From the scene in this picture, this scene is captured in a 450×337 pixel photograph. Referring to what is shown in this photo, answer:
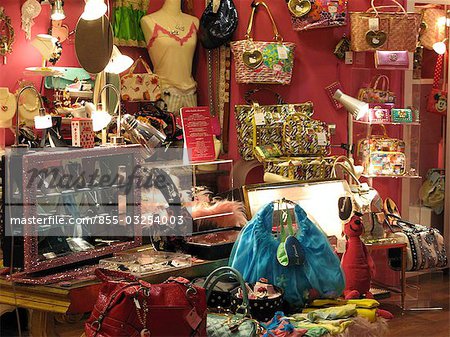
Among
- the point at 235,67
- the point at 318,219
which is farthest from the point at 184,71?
the point at 318,219

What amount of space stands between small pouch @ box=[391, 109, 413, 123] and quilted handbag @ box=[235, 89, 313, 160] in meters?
0.70

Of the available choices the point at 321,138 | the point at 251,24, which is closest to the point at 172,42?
the point at 251,24

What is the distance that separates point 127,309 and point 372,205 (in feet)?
10.8

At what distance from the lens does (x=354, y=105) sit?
253 inches

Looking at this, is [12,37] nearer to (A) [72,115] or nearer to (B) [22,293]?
(A) [72,115]

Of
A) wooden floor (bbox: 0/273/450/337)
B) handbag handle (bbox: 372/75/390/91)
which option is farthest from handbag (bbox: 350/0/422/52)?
wooden floor (bbox: 0/273/450/337)

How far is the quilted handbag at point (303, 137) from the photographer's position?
21.6ft

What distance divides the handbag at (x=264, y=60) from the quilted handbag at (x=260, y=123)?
0.23 metres

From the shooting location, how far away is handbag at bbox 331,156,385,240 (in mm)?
5736

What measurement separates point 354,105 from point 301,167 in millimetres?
656

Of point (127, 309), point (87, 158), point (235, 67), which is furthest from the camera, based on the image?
point (235, 67)

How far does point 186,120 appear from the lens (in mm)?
4855

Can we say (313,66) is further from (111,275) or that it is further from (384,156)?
(111,275)

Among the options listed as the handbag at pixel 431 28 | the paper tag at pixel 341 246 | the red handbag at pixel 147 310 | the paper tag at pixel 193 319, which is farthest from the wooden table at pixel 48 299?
the handbag at pixel 431 28
